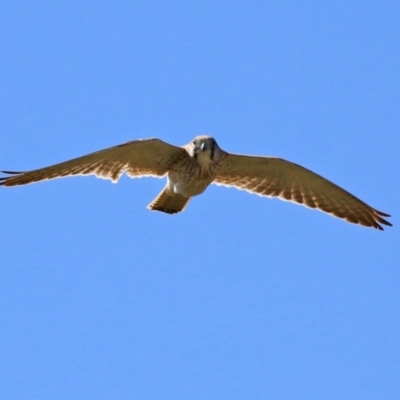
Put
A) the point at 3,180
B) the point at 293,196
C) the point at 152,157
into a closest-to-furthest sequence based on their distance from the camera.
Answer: the point at 3,180, the point at 152,157, the point at 293,196

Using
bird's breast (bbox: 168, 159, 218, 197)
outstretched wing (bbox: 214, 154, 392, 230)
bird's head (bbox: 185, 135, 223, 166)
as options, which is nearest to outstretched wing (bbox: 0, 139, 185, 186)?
bird's breast (bbox: 168, 159, 218, 197)

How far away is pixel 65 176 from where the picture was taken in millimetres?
12625

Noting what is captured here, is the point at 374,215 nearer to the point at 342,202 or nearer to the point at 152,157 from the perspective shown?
the point at 342,202

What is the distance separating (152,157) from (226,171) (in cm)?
110

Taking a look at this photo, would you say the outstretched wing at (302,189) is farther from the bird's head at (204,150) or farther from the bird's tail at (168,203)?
the bird's head at (204,150)

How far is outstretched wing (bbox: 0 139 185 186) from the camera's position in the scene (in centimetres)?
1238

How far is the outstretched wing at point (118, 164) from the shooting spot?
1238cm

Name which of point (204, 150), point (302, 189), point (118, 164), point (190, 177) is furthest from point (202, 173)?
point (302, 189)

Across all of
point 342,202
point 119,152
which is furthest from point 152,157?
point 342,202

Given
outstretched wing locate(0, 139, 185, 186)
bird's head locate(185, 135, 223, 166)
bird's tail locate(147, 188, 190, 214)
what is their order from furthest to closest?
bird's tail locate(147, 188, 190, 214) < bird's head locate(185, 135, 223, 166) < outstretched wing locate(0, 139, 185, 186)

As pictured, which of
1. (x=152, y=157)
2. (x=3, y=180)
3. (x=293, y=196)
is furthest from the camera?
(x=293, y=196)

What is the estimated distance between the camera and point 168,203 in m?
13.5

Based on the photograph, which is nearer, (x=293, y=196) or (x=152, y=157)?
(x=152, y=157)

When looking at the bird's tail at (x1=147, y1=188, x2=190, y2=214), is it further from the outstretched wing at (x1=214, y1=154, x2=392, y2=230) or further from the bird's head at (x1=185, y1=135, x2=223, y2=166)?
the bird's head at (x1=185, y1=135, x2=223, y2=166)
